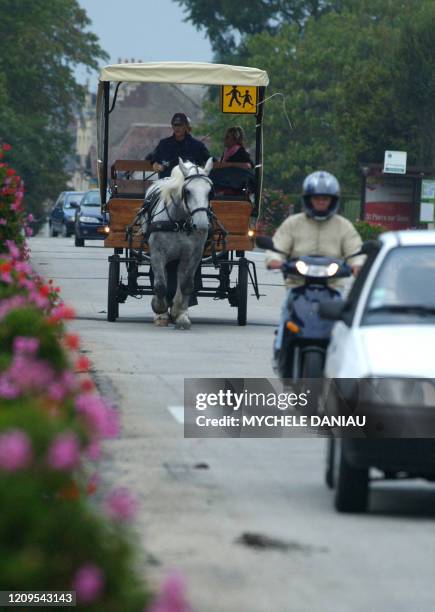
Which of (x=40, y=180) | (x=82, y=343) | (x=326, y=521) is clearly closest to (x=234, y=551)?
(x=326, y=521)

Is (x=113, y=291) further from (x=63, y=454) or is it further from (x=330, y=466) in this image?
(x=63, y=454)

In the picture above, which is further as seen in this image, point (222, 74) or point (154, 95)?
point (154, 95)

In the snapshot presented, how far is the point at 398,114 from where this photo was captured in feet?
260

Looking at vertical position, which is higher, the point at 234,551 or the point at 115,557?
the point at 115,557

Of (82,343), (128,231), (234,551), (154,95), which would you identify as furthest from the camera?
(154,95)

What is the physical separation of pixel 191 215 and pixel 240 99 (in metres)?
4.16

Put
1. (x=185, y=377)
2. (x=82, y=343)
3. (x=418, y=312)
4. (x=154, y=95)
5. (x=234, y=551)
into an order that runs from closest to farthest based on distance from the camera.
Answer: (x=234, y=551)
(x=418, y=312)
(x=185, y=377)
(x=82, y=343)
(x=154, y=95)

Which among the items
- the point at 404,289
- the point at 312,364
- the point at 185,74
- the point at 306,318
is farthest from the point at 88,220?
the point at 404,289

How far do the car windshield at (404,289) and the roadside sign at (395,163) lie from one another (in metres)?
45.4

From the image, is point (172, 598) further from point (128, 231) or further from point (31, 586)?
point (128, 231)

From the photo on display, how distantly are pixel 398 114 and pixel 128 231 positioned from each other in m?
59.0

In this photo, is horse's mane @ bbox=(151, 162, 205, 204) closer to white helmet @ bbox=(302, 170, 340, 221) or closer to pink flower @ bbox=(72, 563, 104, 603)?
white helmet @ bbox=(302, 170, 340, 221)

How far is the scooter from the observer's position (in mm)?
11992

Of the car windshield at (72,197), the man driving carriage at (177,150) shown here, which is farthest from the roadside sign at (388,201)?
the man driving carriage at (177,150)
